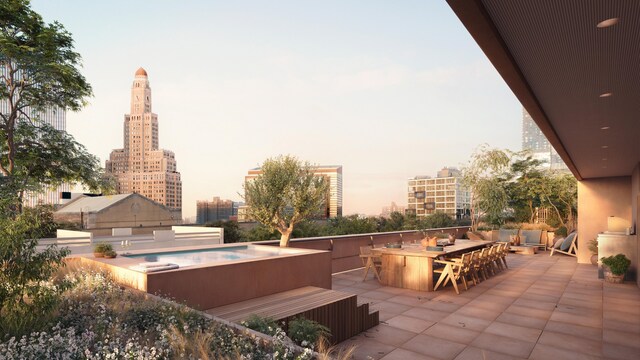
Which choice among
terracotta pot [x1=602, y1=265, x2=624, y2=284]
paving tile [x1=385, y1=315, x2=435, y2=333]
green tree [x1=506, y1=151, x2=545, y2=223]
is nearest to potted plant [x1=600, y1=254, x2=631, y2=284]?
terracotta pot [x1=602, y1=265, x2=624, y2=284]

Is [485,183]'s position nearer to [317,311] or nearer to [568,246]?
[568,246]

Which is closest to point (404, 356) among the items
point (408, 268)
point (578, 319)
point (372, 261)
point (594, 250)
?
point (578, 319)

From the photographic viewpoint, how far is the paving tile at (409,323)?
5.39 meters

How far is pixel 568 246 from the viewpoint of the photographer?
14.0m

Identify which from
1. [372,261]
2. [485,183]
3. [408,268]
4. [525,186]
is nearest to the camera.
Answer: [408,268]

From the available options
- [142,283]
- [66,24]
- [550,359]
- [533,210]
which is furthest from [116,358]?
[533,210]

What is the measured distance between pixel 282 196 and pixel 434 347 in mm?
4615

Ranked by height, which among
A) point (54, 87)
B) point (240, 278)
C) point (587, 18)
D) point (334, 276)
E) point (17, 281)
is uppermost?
point (54, 87)

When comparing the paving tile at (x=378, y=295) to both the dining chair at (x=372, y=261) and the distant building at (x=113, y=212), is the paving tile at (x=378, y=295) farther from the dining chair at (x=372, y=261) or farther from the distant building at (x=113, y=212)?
the distant building at (x=113, y=212)

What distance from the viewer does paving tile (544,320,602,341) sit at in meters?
5.21

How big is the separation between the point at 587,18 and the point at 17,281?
480 cm

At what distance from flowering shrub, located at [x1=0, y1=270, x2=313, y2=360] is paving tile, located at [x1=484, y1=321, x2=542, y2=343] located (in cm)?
339

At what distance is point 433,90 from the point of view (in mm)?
15930

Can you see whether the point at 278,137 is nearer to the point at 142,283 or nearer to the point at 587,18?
the point at 142,283
